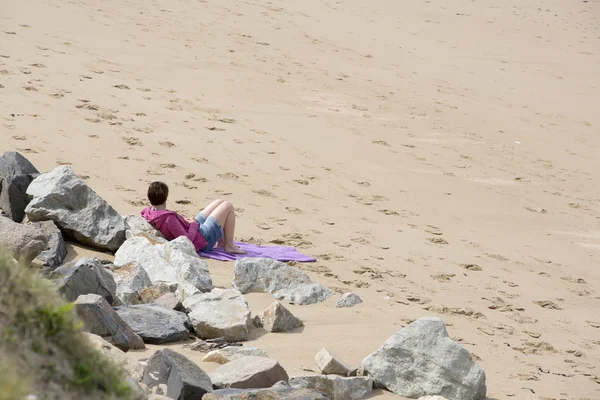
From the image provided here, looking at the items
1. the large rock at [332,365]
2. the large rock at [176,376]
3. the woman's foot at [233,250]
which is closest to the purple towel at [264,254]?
the woman's foot at [233,250]

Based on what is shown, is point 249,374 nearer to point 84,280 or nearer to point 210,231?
point 84,280

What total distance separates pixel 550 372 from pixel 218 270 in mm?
2416

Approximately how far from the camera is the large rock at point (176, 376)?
3369 millimetres

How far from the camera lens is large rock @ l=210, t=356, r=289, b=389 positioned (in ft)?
12.0

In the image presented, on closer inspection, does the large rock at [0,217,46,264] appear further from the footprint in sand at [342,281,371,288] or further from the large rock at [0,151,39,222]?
the footprint in sand at [342,281,371,288]

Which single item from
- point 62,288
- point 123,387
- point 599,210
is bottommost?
point 599,210

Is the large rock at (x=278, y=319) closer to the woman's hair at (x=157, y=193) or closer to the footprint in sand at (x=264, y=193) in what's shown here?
the woman's hair at (x=157, y=193)

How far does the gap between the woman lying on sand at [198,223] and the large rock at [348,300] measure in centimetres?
128

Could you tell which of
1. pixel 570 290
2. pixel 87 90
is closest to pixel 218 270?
pixel 570 290

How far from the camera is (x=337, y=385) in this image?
3906 millimetres

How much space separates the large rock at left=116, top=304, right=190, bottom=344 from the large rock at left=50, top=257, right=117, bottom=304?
154 millimetres

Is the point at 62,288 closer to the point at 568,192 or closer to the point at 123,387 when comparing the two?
the point at 123,387

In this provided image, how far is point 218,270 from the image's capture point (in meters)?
6.08

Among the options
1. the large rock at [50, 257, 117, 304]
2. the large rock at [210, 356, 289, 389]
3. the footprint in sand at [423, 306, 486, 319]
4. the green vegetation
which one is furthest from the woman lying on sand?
the green vegetation
